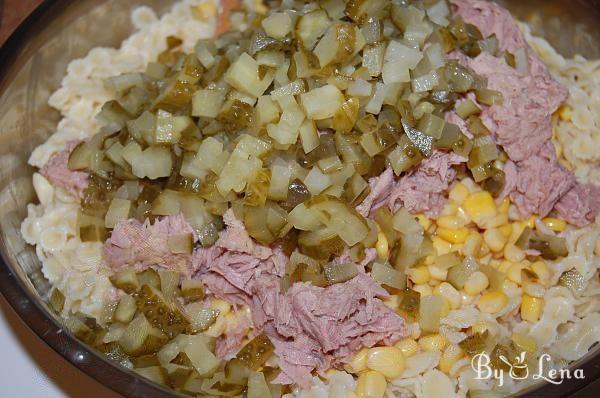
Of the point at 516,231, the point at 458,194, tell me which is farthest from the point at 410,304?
the point at 516,231

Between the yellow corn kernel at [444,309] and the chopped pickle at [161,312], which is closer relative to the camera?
the chopped pickle at [161,312]

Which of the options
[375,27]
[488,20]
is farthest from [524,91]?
[375,27]

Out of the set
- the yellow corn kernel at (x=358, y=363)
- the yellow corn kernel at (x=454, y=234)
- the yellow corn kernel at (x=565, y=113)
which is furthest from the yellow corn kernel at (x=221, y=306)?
the yellow corn kernel at (x=565, y=113)

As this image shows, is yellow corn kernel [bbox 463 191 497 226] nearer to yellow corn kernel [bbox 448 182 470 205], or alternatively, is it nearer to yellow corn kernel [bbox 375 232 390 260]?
yellow corn kernel [bbox 448 182 470 205]

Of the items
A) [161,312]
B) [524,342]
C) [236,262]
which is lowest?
[524,342]

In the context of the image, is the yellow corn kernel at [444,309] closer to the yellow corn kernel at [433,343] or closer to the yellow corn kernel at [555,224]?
the yellow corn kernel at [433,343]

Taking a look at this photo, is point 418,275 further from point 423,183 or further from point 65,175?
point 65,175

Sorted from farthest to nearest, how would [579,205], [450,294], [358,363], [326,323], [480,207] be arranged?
1. [579,205]
2. [480,207]
3. [450,294]
4. [358,363]
5. [326,323]
